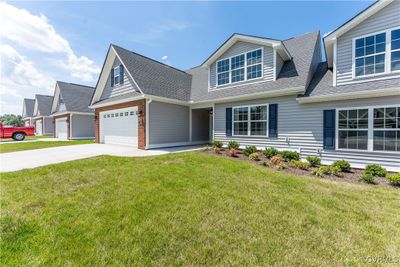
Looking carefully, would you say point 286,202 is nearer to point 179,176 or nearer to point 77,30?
point 179,176

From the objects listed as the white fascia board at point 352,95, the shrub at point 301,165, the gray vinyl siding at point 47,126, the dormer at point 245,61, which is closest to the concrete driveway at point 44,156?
the dormer at point 245,61

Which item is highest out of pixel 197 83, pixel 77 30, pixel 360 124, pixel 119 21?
pixel 119 21

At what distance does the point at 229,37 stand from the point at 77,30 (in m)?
8.22

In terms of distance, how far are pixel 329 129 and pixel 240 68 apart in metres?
5.87

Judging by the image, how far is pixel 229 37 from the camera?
424 inches

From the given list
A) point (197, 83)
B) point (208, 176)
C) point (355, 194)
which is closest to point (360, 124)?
point (355, 194)

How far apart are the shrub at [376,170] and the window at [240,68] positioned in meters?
6.49

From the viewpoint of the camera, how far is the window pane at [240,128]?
10398 millimetres

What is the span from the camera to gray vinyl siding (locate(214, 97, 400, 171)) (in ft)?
22.2

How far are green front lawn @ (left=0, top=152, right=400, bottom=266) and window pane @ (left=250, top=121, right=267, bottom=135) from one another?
4.41m

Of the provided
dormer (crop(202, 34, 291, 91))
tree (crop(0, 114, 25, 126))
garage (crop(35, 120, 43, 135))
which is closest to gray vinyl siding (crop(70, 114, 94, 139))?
garage (crop(35, 120, 43, 135))

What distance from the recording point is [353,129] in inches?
288

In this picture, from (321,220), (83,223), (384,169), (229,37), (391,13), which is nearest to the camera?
(83,223)

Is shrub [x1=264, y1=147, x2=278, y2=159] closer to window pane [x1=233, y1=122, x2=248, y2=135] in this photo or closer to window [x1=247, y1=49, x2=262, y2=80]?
window pane [x1=233, y1=122, x2=248, y2=135]
